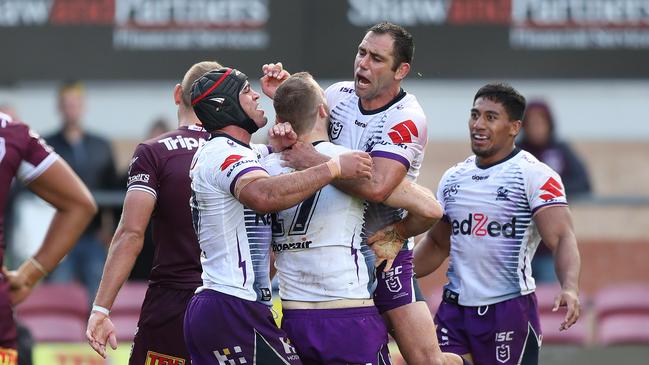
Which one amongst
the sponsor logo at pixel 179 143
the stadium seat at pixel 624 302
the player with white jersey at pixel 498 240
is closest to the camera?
the sponsor logo at pixel 179 143

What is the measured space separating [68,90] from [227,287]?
6398 millimetres

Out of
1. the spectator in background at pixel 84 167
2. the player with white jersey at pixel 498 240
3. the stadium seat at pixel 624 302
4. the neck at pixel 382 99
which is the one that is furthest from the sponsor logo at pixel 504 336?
the spectator in background at pixel 84 167

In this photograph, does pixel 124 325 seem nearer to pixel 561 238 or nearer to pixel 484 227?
pixel 484 227

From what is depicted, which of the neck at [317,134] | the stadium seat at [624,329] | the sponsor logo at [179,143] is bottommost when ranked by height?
the stadium seat at [624,329]

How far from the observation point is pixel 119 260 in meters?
7.64

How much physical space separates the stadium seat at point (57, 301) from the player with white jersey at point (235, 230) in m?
5.50

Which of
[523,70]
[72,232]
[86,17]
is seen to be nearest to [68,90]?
[86,17]

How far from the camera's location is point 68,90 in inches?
506

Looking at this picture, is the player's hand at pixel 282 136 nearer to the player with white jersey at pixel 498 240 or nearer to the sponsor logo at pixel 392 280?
the sponsor logo at pixel 392 280

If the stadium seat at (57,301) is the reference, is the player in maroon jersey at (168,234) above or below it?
above

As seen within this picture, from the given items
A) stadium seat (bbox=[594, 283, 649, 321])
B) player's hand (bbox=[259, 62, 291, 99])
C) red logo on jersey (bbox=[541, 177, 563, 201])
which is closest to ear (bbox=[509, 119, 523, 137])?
red logo on jersey (bbox=[541, 177, 563, 201])

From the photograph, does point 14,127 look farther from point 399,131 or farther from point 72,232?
point 399,131

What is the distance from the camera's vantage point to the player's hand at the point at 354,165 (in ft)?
22.3

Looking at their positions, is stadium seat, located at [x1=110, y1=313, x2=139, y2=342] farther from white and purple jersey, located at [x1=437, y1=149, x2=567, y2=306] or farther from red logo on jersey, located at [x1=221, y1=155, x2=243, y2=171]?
red logo on jersey, located at [x1=221, y1=155, x2=243, y2=171]
